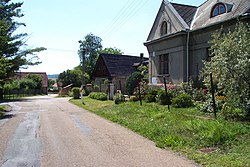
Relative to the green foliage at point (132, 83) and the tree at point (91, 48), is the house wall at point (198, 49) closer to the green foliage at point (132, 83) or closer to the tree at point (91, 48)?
the green foliage at point (132, 83)

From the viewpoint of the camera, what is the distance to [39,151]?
7.44 m

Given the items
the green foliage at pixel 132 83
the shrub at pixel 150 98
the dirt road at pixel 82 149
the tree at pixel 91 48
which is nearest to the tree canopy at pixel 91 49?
the tree at pixel 91 48

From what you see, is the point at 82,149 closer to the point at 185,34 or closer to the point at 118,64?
the point at 185,34

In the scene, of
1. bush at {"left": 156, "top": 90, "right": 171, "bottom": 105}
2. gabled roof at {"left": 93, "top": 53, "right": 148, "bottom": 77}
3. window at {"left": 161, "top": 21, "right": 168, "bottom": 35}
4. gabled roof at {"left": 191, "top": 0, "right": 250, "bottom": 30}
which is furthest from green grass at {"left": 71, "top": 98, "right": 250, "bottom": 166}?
gabled roof at {"left": 93, "top": 53, "right": 148, "bottom": 77}

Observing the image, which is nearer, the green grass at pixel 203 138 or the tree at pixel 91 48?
the green grass at pixel 203 138

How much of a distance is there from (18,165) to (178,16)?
727 inches

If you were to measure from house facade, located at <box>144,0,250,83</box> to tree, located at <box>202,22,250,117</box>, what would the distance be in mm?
6720

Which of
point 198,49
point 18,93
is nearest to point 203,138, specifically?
point 198,49

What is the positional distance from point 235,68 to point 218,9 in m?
10.4

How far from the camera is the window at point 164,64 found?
2366 centimetres

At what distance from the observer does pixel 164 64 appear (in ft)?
79.0

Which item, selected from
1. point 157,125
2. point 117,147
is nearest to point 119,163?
point 117,147

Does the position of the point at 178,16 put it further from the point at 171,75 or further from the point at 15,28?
the point at 15,28

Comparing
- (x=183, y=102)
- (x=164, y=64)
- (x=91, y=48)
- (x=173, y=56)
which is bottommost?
(x=183, y=102)
